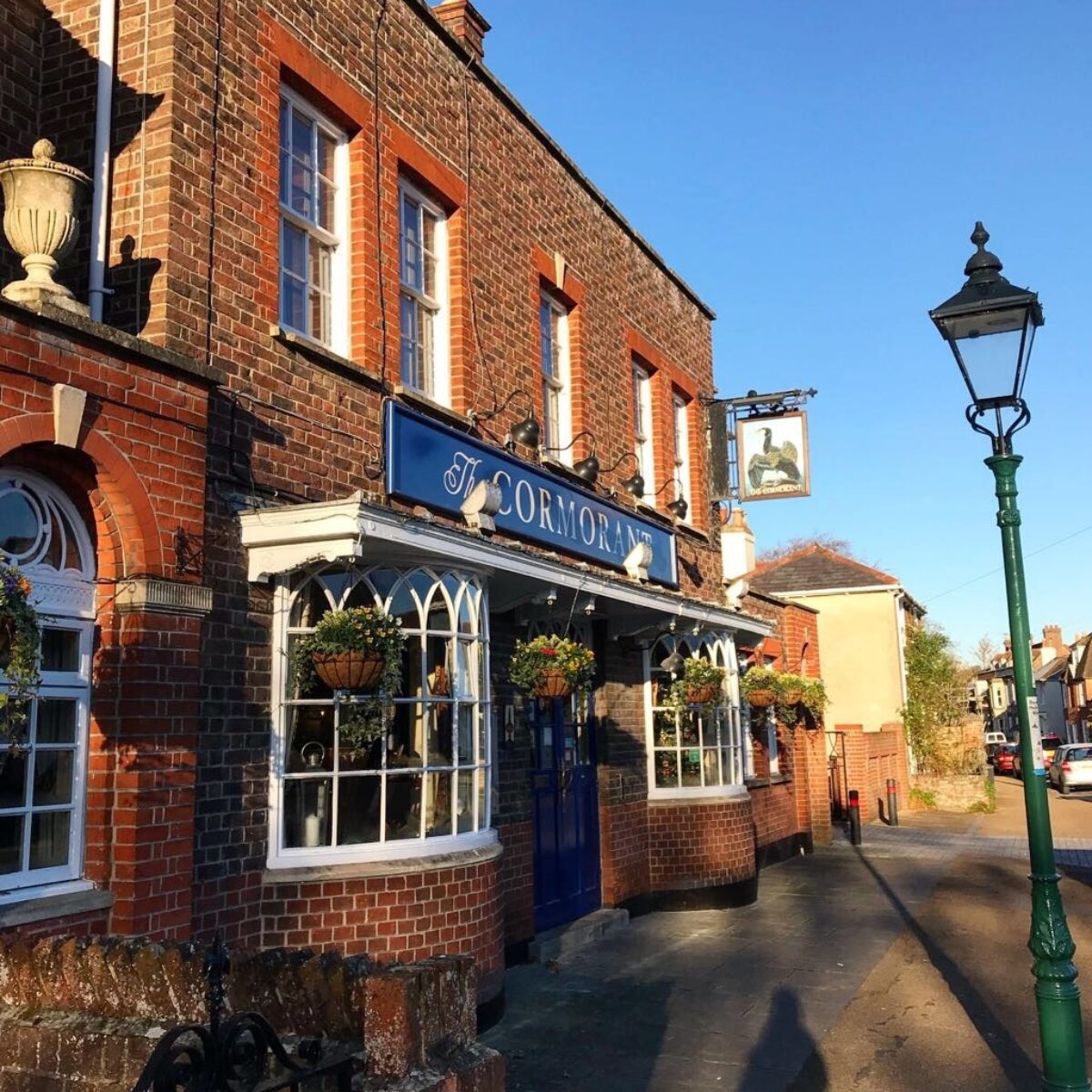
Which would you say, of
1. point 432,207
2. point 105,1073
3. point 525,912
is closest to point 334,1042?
point 105,1073

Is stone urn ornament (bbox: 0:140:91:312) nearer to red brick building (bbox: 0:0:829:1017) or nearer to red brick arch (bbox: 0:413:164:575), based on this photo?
red brick building (bbox: 0:0:829:1017)

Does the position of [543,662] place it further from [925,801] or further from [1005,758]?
[1005,758]

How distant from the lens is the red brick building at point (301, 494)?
18.2 feet

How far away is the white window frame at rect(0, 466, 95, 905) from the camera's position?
17.4 feet

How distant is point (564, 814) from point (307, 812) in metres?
4.18

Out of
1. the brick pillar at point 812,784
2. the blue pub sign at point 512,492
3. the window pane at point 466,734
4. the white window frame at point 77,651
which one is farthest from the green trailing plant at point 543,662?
the brick pillar at point 812,784

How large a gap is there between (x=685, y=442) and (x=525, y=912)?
7.52 meters

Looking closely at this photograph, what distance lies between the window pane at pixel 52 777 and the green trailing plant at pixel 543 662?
154 inches

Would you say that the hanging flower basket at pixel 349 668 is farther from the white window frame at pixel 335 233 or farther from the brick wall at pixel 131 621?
the white window frame at pixel 335 233

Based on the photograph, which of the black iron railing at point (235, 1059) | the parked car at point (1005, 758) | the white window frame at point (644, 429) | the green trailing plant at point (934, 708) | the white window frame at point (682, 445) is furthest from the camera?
the parked car at point (1005, 758)

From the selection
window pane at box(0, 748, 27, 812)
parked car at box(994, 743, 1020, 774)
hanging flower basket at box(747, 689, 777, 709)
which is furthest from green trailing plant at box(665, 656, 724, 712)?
parked car at box(994, 743, 1020, 774)

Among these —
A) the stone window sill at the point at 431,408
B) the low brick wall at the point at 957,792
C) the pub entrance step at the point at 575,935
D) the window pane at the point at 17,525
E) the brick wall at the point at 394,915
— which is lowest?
the pub entrance step at the point at 575,935

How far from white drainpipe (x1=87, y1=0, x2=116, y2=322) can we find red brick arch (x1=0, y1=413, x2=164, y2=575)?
3.87 feet

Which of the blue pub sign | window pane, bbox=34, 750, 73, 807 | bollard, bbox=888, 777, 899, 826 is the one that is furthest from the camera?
bollard, bbox=888, 777, 899, 826
